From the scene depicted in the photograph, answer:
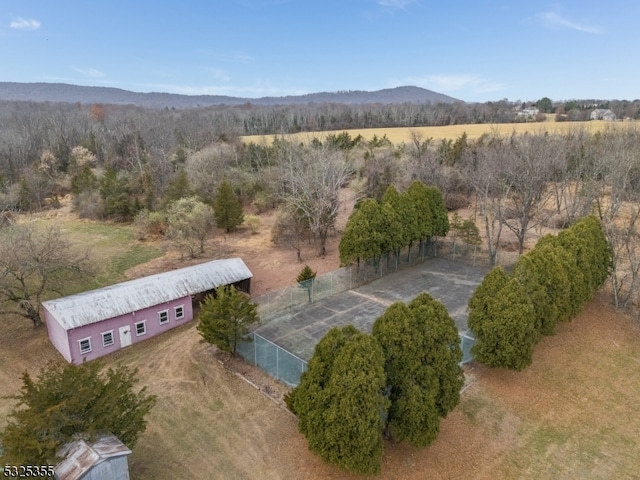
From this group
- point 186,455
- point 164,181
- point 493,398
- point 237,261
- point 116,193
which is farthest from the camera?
point 164,181

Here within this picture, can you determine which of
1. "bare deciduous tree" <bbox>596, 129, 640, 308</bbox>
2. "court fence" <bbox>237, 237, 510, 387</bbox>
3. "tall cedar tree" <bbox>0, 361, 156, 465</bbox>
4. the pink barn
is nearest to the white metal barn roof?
the pink barn

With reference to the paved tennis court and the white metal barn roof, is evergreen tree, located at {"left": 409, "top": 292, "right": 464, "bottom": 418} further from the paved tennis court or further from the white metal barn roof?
the white metal barn roof

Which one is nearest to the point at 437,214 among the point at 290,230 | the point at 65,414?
the point at 290,230

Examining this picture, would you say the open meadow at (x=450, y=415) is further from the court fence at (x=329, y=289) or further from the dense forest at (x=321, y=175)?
the dense forest at (x=321, y=175)

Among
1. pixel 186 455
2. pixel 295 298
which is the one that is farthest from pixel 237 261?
pixel 186 455

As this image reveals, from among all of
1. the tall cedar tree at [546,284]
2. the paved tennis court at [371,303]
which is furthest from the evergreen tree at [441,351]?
the paved tennis court at [371,303]

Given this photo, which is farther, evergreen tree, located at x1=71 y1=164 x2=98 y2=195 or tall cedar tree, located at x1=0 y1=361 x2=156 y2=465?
evergreen tree, located at x1=71 y1=164 x2=98 y2=195

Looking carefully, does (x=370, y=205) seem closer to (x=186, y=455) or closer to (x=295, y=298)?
(x=295, y=298)
